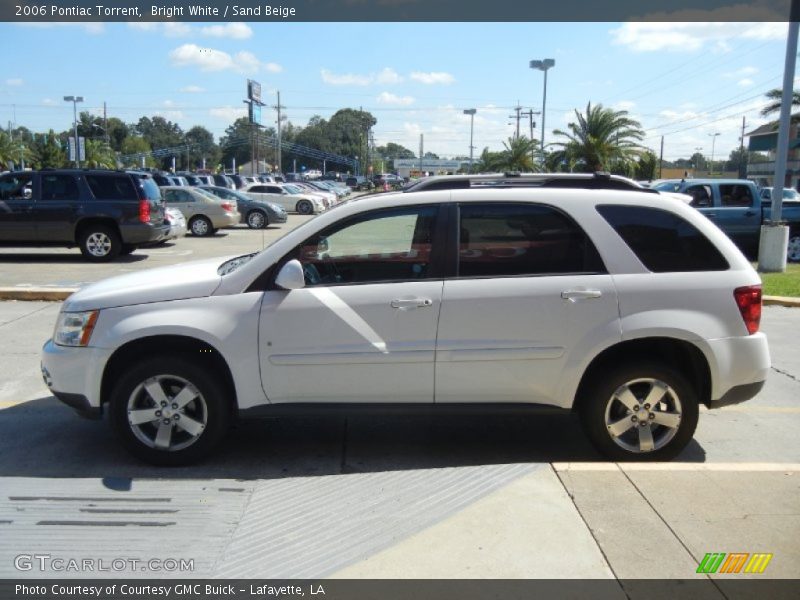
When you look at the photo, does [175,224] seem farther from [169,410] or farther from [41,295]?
[169,410]

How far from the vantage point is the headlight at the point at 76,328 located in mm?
4539

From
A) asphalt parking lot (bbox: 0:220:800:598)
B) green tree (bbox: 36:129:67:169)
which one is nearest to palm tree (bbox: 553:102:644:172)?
asphalt parking lot (bbox: 0:220:800:598)

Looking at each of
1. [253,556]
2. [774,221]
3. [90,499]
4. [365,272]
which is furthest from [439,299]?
[774,221]

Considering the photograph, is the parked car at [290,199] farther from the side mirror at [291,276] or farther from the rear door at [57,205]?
the side mirror at [291,276]

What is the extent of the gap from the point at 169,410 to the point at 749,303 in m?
3.70

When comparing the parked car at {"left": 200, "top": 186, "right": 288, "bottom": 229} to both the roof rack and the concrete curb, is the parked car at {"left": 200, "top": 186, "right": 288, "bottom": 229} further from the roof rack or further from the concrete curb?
the roof rack

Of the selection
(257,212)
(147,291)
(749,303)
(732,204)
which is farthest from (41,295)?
(257,212)

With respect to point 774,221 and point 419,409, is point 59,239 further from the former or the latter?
point 774,221

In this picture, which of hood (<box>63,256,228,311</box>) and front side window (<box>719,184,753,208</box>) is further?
front side window (<box>719,184,753,208</box>)

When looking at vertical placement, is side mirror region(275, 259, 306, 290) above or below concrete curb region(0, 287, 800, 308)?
above

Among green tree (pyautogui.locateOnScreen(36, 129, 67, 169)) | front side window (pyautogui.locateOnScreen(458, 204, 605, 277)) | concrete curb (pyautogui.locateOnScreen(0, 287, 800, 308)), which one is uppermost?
green tree (pyautogui.locateOnScreen(36, 129, 67, 169))

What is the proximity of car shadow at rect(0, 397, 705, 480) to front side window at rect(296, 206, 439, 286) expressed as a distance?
1.13 meters

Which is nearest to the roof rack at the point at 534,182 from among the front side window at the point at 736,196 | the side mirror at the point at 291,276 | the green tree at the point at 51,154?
the side mirror at the point at 291,276

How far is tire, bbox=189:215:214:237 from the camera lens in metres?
23.9
